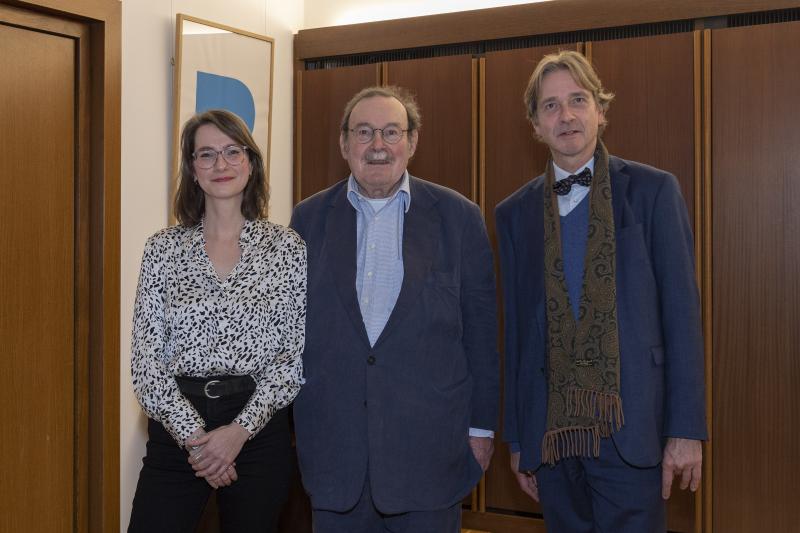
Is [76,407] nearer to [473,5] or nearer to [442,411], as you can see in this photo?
[442,411]

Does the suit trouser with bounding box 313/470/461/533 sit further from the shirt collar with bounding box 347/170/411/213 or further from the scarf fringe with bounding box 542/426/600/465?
the shirt collar with bounding box 347/170/411/213

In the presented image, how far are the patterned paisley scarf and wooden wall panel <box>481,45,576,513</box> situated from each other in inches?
70.5

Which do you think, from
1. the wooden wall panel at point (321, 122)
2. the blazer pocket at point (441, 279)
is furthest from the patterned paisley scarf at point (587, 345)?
the wooden wall panel at point (321, 122)

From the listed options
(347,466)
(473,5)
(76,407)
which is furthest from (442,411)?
(473,5)

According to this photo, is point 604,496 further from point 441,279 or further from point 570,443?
point 441,279

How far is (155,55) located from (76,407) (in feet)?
5.00

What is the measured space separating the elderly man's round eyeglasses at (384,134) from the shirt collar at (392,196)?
0.38 ft

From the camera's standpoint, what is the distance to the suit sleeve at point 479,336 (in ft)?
7.56

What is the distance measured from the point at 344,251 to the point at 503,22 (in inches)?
85.5

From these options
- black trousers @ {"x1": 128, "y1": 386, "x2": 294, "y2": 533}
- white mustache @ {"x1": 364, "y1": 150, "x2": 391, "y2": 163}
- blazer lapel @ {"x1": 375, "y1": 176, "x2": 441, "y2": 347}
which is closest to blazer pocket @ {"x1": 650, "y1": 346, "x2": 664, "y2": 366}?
blazer lapel @ {"x1": 375, "y1": 176, "x2": 441, "y2": 347}

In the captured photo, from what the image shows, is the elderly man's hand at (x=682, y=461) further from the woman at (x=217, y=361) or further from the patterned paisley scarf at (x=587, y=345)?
the woman at (x=217, y=361)

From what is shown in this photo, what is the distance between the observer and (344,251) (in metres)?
2.28

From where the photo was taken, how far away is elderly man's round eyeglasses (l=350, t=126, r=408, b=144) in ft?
7.61

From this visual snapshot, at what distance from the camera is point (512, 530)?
4.01 meters
